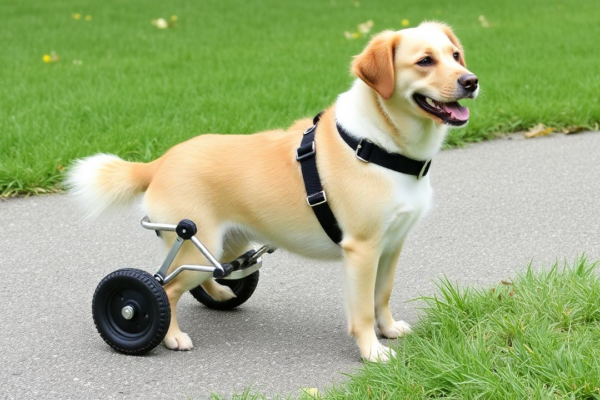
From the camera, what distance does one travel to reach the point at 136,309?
3.53m

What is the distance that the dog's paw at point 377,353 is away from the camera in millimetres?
3385

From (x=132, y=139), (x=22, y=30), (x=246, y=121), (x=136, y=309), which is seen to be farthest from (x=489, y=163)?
(x=22, y=30)

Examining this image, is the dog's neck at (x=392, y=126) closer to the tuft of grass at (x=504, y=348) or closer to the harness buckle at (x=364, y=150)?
the harness buckle at (x=364, y=150)

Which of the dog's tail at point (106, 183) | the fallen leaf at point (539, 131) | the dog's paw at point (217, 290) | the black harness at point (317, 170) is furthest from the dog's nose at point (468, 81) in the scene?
the fallen leaf at point (539, 131)

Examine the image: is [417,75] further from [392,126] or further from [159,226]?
[159,226]

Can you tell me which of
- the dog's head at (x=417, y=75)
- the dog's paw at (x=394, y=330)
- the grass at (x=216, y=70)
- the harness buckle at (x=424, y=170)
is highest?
the dog's head at (x=417, y=75)

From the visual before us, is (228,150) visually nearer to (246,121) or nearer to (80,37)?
(246,121)

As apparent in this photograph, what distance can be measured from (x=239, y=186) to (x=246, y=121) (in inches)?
123

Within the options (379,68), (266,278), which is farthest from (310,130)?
(266,278)

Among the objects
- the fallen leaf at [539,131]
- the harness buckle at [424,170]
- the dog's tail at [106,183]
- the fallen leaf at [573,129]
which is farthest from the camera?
the fallen leaf at [573,129]

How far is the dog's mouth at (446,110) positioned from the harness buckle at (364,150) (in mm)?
249

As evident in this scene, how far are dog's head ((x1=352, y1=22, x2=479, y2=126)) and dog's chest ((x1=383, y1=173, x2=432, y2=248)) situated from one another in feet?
0.89

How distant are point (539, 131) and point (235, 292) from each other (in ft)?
12.1

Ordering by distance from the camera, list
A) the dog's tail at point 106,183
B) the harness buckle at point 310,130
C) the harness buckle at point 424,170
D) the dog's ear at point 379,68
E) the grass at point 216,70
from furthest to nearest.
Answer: the grass at point 216,70 < the dog's tail at point 106,183 < the harness buckle at point 310,130 < the harness buckle at point 424,170 < the dog's ear at point 379,68
